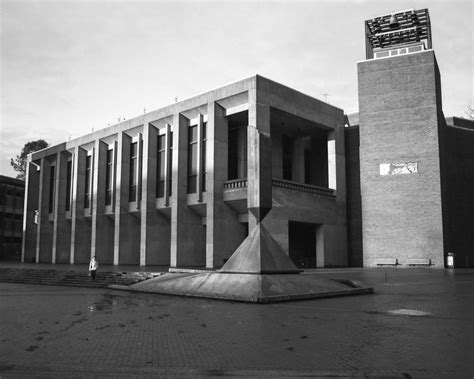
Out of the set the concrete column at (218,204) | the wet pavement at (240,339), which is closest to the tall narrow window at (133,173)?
the concrete column at (218,204)

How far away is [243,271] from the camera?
14727mm

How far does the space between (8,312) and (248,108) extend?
2261 centimetres

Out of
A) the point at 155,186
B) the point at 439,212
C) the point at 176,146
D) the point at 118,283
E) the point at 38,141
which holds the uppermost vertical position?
the point at 38,141

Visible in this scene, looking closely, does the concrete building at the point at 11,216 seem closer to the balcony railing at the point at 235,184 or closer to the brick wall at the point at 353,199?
the balcony railing at the point at 235,184

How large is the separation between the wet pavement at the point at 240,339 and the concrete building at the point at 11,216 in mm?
60456

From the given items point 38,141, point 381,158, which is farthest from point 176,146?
point 38,141

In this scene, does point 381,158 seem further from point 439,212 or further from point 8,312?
point 8,312

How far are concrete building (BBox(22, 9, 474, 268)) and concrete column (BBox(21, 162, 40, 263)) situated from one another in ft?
49.1

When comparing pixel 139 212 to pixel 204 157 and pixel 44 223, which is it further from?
pixel 44 223

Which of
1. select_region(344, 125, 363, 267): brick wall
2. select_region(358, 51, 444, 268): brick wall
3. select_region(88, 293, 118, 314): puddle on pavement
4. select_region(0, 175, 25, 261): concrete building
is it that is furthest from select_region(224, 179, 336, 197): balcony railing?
select_region(0, 175, 25, 261): concrete building

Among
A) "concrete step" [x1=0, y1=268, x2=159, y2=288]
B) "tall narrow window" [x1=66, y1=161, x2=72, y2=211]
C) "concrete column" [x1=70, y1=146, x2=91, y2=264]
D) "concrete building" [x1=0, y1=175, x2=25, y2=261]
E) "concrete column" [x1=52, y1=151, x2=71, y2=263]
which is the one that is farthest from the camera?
"concrete building" [x1=0, y1=175, x2=25, y2=261]

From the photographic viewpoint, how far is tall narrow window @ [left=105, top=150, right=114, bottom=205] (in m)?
43.4

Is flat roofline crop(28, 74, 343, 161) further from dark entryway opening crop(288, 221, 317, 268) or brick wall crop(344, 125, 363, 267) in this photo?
dark entryway opening crop(288, 221, 317, 268)

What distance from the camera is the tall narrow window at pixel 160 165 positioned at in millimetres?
37812
